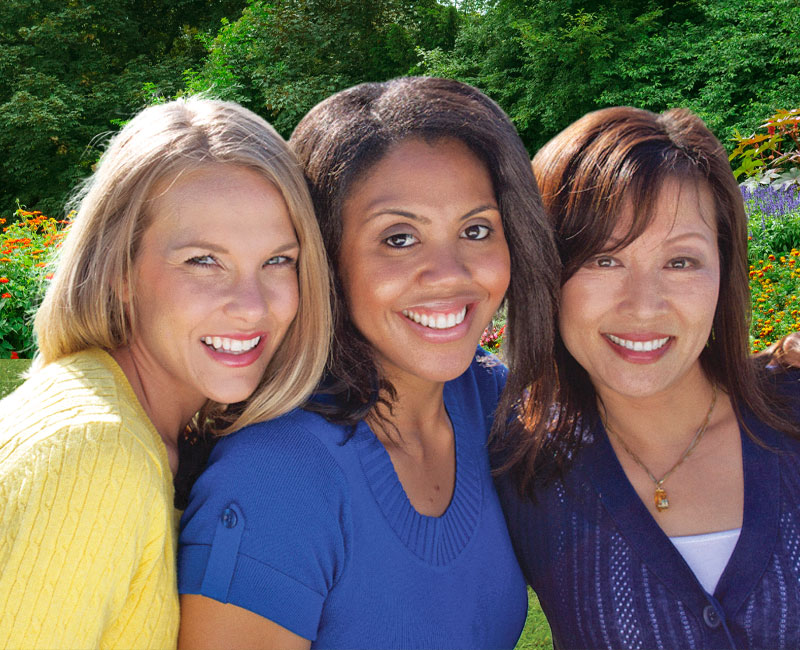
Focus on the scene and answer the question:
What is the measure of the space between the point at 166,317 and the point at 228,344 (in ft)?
0.55

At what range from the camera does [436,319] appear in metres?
2.08

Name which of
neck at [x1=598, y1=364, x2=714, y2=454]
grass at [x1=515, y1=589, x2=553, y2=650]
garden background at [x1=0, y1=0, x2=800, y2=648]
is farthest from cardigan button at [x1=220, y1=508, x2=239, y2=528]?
garden background at [x1=0, y1=0, x2=800, y2=648]

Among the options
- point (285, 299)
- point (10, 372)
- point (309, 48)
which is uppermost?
point (309, 48)

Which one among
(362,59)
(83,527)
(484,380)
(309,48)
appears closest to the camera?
(83,527)

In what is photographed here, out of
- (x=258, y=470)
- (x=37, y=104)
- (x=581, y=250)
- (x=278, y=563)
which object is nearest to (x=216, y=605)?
(x=278, y=563)

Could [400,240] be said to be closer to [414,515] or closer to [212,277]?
[212,277]

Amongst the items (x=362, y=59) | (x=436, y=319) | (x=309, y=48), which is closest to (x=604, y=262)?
(x=436, y=319)

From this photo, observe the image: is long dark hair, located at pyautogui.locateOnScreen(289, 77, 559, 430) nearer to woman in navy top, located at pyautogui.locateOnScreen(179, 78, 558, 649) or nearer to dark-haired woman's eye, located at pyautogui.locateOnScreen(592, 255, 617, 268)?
woman in navy top, located at pyautogui.locateOnScreen(179, 78, 558, 649)

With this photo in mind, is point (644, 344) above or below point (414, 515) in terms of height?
above

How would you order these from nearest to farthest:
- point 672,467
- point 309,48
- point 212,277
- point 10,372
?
point 212,277 < point 672,467 < point 10,372 < point 309,48

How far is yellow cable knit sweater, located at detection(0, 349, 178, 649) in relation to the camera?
150cm

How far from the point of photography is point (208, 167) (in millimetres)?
1978

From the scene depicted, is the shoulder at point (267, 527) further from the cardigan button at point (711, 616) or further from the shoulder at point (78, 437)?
the cardigan button at point (711, 616)

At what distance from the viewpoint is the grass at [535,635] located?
3112mm
